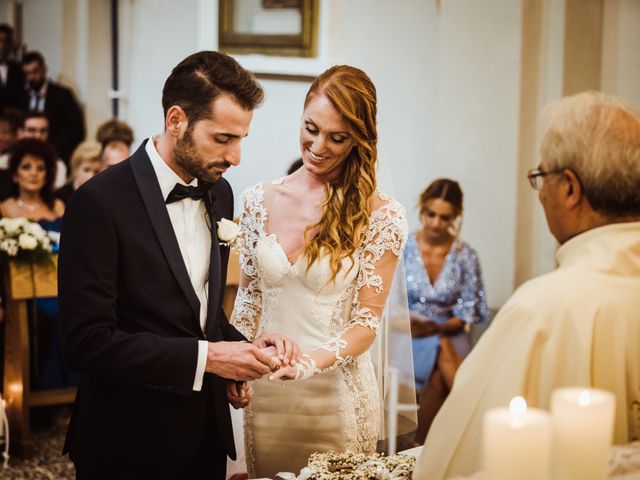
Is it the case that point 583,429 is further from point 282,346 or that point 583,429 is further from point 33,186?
point 33,186

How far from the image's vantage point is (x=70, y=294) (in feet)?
6.53

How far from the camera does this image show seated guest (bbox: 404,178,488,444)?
16.7 ft

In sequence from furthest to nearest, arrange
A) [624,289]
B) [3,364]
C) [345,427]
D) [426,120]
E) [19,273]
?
[426,120] → [3,364] → [19,273] → [345,427] → [624,289]

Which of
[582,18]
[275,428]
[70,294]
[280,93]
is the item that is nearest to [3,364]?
→ [280,93]

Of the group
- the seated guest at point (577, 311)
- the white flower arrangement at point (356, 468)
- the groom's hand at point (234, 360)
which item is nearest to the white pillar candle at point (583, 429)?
the seated guest at point (577, 311)

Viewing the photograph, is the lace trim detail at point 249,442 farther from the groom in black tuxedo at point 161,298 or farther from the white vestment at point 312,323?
the groom in black tuxedo at point 161,298

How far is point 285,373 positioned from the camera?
7.73 feet

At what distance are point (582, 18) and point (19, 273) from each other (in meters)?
3.62

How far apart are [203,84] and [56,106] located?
6.82 m

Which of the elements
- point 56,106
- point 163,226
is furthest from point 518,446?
point 56,106

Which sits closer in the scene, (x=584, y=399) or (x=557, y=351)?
(x=584, y=399)

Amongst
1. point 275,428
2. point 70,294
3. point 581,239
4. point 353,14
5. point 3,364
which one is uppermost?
point 353,14

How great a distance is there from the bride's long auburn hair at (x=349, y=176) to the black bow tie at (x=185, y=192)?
51cm

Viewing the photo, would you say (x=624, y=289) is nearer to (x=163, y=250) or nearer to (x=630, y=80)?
(x=163, y=250)
